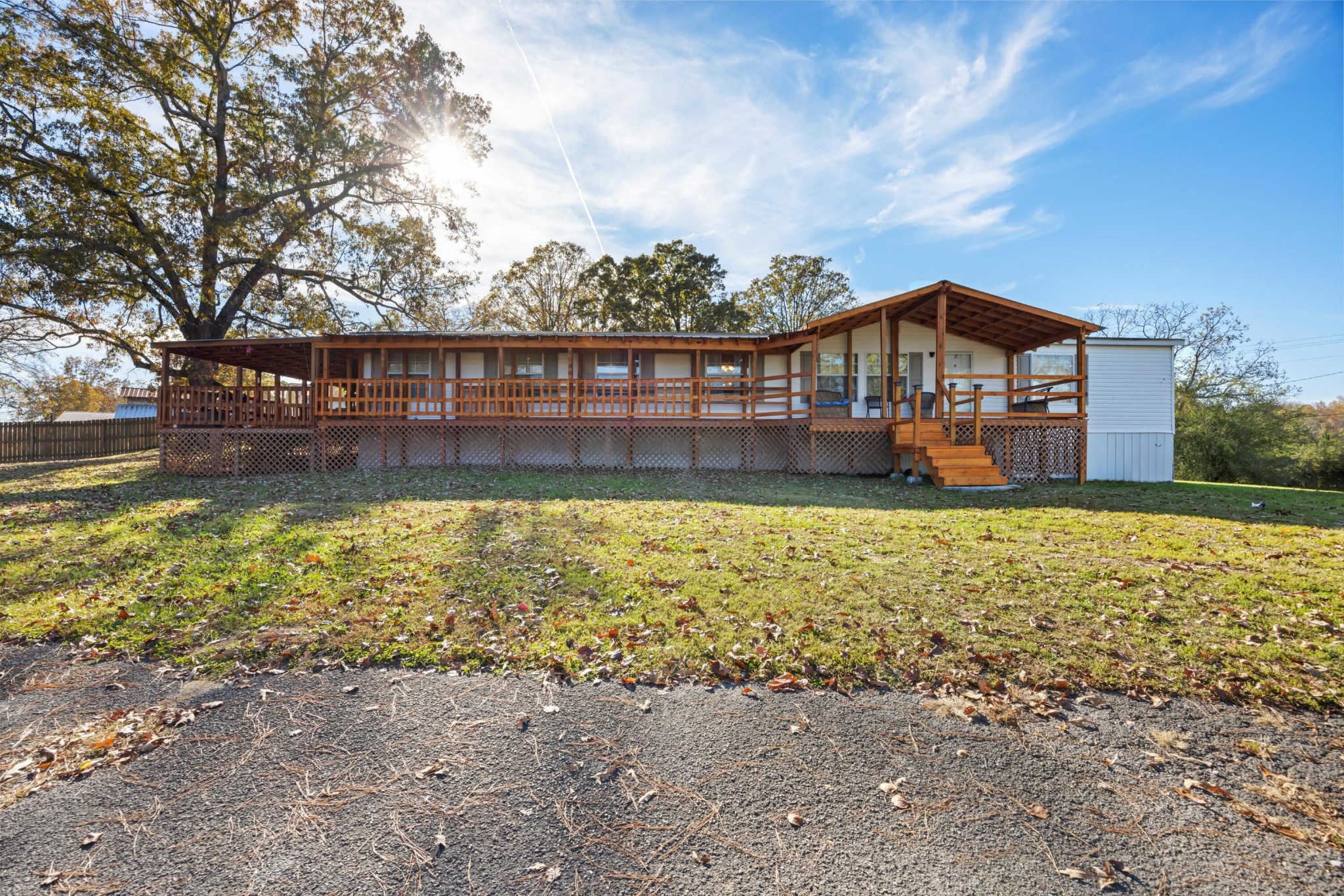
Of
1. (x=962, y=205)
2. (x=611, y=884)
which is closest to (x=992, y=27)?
(x=962, y=205)

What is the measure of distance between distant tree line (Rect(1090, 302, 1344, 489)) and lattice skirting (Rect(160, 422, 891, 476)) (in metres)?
15.2

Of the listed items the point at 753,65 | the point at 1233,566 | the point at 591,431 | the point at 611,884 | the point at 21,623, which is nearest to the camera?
the point at 611,884

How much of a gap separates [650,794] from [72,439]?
30147mm

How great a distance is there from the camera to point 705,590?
4934mm

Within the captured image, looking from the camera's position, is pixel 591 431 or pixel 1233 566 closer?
pixel 1233 566

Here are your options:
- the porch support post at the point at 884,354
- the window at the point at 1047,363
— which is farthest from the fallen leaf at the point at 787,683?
the window at the point at 1047,363

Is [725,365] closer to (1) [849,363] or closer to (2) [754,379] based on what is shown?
(2) [754,379]

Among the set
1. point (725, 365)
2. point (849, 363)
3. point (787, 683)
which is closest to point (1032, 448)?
point (849, 363)

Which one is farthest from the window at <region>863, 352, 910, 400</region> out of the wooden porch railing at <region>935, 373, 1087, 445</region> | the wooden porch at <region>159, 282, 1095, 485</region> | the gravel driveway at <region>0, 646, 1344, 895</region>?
the gravel driveway at <region>0, 646, 1344, 895</region>

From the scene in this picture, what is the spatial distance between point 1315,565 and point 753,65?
1250 centimetres

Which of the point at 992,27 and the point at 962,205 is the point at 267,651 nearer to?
the point at 992,27

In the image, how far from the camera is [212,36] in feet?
58.9

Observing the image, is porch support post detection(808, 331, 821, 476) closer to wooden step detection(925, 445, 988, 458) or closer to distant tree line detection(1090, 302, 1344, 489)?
wooden step detection(925, 445, 988, 458)

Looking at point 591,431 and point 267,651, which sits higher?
point 591,431
